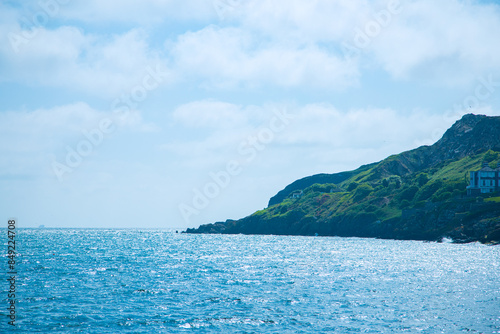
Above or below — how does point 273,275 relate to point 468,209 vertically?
below

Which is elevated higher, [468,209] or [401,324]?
[468,209]

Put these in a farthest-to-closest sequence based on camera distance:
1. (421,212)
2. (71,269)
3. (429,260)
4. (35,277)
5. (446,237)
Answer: (421,212) → (446,237) → (429,260) → (71,269) → (35,277)

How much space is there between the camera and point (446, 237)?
6752 inches

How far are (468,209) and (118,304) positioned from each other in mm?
160942

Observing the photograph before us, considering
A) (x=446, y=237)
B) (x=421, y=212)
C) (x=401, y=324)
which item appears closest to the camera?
(x=401, y=324)

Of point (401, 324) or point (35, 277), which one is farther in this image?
point (35, 277)

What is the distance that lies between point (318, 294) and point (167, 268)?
42064 mm

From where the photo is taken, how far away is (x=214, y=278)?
76.7m

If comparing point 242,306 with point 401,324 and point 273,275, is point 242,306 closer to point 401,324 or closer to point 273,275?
point 401,324

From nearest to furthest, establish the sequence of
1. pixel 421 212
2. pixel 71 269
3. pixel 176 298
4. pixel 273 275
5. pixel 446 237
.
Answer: pixel 176 298 < pixel 273 275 < pixel 71 269 < pixel 446 237 < pixel 421 212

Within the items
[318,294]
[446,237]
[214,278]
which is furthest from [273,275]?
[446,237]

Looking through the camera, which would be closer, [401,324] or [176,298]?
[401,324]

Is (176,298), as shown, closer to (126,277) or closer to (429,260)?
(126,277)

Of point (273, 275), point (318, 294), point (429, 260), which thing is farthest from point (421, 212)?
point (318, 294)
